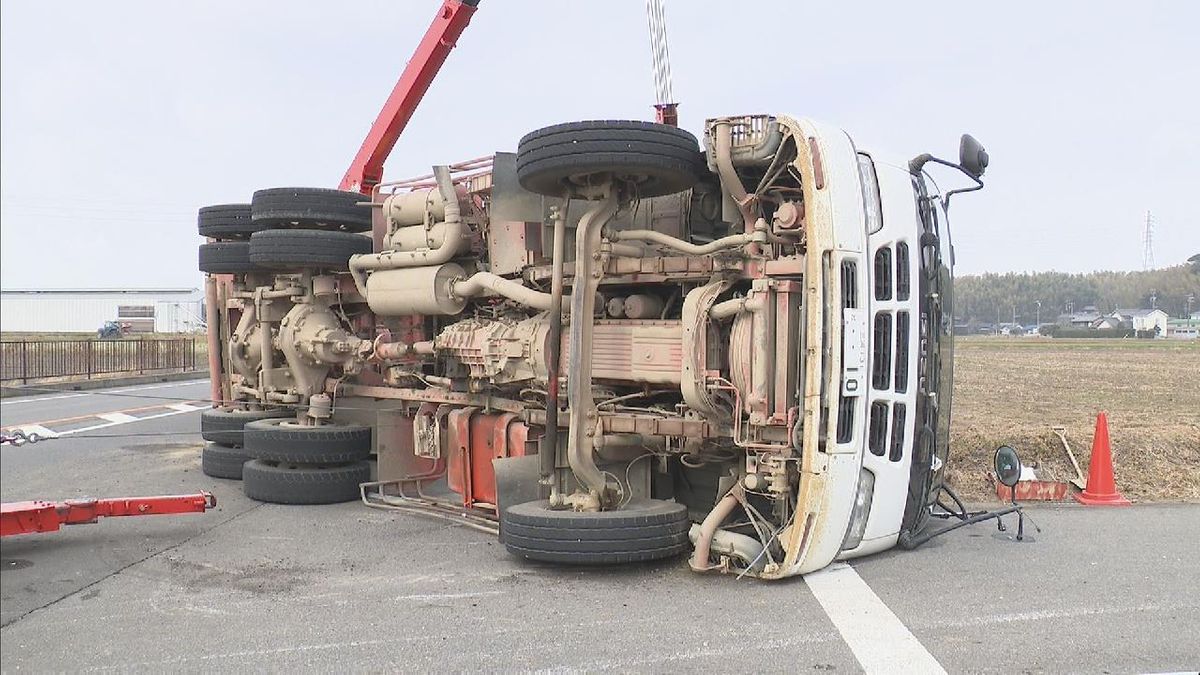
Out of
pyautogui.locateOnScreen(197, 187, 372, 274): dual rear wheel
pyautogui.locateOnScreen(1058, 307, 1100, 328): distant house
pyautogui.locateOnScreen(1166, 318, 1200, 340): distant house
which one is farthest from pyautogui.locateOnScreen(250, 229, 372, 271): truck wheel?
pyautogui.locateOnScreen(1058, 307, 1100, 328): distant house

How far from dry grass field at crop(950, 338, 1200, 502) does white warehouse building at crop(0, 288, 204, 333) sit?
262 inches

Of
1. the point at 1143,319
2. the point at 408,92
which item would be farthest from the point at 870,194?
the point at 1143,319

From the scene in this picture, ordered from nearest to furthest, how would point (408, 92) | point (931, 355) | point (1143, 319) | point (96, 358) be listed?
point (931, 355) < point (96, 358) < point (408, 92) < point (1143, 319)

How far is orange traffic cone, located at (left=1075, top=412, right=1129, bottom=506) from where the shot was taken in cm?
766

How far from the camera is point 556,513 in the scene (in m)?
5.66

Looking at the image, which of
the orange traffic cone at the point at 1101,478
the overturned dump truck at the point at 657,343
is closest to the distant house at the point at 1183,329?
the orange traffic cone at the point at 1101,478

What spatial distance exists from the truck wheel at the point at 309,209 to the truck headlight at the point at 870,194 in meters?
4.71

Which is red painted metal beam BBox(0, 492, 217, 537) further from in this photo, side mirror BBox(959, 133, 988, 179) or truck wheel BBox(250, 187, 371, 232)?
side mirror BBox(959, 133, 988, 179)

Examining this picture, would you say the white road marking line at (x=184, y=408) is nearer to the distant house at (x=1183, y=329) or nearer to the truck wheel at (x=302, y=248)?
the truck wheel at (x=302, y=248)

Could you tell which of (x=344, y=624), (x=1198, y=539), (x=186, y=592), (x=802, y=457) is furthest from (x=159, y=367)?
(x=1198, y=539)

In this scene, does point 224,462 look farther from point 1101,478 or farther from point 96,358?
point 1101,478

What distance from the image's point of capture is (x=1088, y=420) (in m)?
10.5

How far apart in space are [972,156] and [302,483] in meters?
5.75

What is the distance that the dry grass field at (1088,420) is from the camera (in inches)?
332
